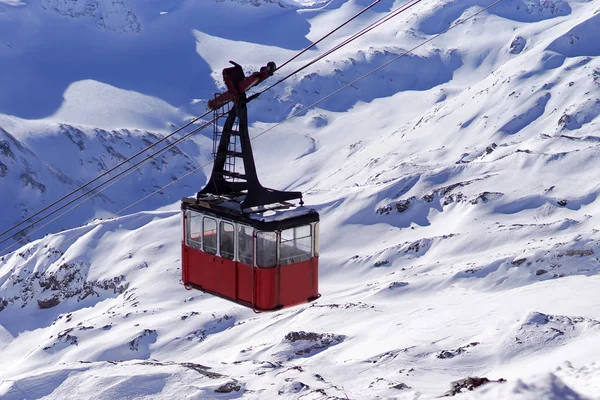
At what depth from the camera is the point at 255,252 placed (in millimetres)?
22828

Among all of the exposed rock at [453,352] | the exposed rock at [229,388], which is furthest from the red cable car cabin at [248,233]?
the exposed rock at [453,352]

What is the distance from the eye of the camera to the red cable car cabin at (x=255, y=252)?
899 inches

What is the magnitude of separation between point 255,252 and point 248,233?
0.64 metres

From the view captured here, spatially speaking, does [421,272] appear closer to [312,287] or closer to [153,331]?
[153,331]

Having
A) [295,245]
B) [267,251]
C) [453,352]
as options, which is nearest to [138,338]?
[453,352]

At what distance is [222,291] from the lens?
24312 millimetres

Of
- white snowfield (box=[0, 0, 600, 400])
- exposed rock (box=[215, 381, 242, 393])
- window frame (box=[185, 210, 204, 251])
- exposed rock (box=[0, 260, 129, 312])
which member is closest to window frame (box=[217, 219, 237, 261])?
window frame (box=[185, 210, 204, 251])

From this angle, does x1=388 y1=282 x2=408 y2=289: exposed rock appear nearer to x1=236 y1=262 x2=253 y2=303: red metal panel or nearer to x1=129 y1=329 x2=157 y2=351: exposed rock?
x1=129 y1=329 x2=157 y2=351: exposed rock

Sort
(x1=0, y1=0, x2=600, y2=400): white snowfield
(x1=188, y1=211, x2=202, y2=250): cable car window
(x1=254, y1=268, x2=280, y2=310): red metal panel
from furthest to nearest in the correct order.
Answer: (x1=0, y1=0, x2=600, y2=400): white snowfield
(x1=188, y1=211, x2=202, y2=250): cable car window
(x1=254, y1=268, x2=280, y2=310): red metal panel

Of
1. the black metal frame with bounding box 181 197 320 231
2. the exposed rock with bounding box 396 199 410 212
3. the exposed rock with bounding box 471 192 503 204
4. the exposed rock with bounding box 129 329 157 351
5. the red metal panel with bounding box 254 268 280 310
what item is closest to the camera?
the black metal frame with bounding box 181 197 320 231

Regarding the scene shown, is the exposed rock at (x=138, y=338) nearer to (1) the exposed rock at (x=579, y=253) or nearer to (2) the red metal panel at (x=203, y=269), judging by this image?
(1) the exposed rock at (x=579, y=253)

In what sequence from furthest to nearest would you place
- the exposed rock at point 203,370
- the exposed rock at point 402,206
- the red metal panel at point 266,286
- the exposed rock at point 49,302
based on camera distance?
the exposed rock at point 49,302 < the exposed rock at point 402,206 < the exposed rock at point 203,370 < the red metal panel at point 266,286

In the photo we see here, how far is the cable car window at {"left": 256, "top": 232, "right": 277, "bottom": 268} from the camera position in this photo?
22.8 m

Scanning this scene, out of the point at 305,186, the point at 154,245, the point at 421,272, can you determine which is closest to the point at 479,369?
the point at 421,272
